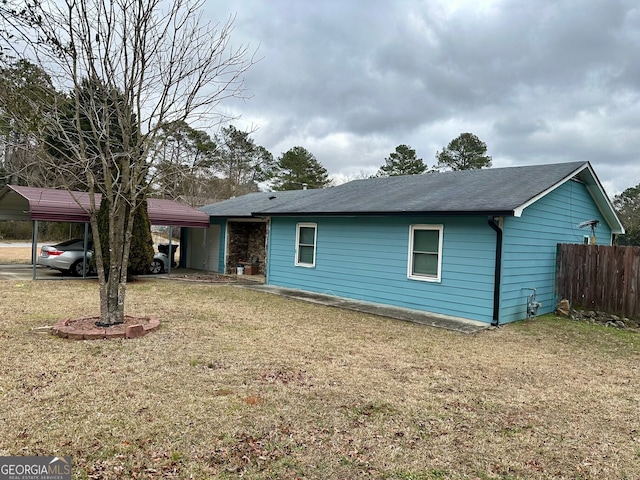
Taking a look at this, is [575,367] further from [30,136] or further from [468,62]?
[468,62]

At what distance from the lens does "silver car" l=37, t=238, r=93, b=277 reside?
12789 mm

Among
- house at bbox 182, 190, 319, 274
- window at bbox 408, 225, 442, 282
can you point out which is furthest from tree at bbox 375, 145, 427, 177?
window at bbox 408, 225, 442, 282

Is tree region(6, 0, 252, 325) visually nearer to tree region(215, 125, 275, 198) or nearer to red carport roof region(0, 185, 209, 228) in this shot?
red carport roof region(0, 185, 209, 228)

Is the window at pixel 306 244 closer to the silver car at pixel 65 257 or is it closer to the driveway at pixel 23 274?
the silver car at pixel 65 257

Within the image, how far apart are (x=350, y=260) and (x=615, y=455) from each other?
7510 mm

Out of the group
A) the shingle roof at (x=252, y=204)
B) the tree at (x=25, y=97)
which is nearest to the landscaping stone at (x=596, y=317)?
the shingle roof at (x=252, y=204)

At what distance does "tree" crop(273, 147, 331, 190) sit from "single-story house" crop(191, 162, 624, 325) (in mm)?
22915

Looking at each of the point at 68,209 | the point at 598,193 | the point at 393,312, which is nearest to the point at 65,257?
the point at 68,209

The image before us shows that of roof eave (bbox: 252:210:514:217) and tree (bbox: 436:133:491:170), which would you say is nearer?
roof eave (bbox: 252:210:514:217)

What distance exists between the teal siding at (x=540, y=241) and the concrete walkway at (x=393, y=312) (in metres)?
0.92

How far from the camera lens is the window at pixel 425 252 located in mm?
8766

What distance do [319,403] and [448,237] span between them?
5634 millimetres

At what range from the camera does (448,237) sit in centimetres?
859

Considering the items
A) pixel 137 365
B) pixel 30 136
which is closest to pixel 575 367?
pixel 137 365
